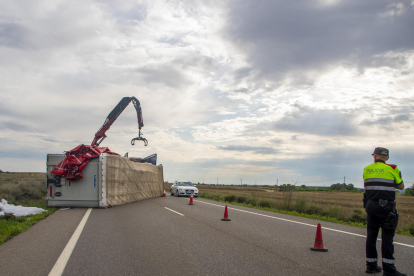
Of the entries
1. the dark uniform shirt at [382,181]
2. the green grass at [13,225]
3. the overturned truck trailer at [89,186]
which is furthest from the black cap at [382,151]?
the overturned truck trailer at [89,186]

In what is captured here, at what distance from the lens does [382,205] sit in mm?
5355

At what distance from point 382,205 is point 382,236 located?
1.66 ft

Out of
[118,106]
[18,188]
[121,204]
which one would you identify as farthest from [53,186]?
[118,106]

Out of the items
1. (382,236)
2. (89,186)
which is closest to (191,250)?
(382,236)

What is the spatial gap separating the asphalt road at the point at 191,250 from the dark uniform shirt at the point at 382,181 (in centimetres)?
125

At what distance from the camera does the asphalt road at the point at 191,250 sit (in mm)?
5324

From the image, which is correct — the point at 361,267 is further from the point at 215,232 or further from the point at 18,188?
the point at 18,188

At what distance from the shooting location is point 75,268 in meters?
5.32

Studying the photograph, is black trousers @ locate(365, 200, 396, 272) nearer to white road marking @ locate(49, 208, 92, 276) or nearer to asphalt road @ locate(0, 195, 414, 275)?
asphalt road @ locate(0, 195, 414, 275)

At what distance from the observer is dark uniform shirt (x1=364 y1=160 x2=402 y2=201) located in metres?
5.44

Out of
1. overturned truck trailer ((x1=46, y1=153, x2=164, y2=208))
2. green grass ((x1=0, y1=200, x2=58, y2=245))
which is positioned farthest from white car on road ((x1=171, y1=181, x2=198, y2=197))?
green grass ((x1=0, y1=200, x2=58, y2=245))

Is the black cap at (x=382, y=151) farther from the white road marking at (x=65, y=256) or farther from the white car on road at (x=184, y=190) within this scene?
the white car on road at (x=184, y=190)

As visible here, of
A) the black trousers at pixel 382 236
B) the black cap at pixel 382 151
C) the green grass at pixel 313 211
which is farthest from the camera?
the green grass at pixel 313 211

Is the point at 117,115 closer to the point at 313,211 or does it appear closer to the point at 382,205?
the point at 313,211
